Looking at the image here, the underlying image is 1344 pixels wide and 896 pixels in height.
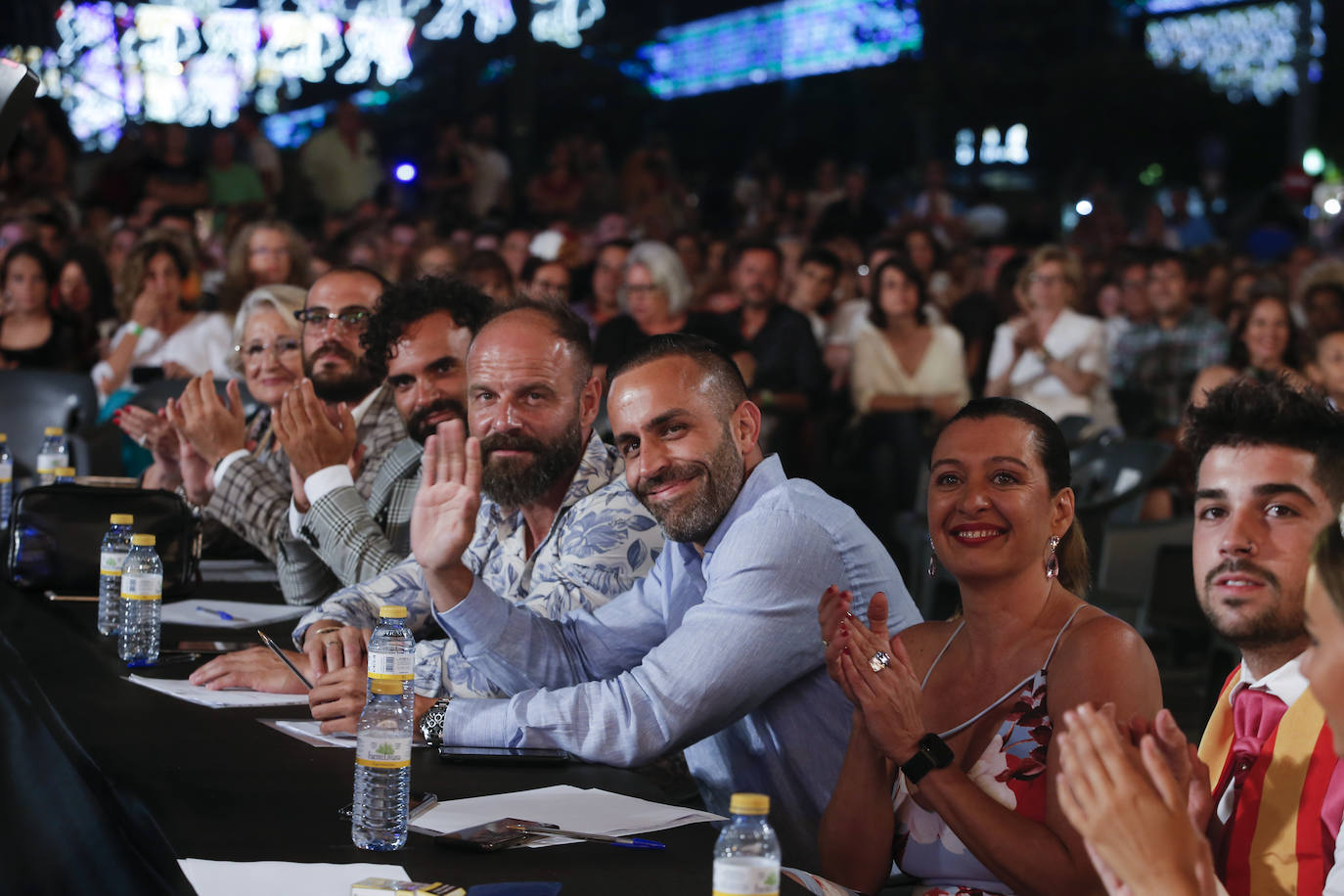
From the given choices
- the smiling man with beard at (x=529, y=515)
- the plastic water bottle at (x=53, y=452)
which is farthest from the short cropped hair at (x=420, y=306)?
the plastic water bottle at (x=53, y=452)

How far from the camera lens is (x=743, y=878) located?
138 centimetres

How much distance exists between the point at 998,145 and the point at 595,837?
1927 cm

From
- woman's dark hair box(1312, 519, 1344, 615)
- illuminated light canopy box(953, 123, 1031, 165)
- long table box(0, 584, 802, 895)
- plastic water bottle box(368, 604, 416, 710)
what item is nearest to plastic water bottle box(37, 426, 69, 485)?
long table box(0, 584, 802, 895)

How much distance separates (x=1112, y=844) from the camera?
1360 millimetres

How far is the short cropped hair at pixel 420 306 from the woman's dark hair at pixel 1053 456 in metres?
1.67

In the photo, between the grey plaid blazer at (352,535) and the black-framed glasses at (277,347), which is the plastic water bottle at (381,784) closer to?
the grey plaid blazer at (352,535)

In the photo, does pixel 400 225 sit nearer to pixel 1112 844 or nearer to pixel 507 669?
pixel 507 669

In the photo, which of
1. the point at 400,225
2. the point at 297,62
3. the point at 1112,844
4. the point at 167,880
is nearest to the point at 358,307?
the point at 167,880

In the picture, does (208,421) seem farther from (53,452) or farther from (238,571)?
(53,452)

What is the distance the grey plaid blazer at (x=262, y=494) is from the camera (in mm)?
3629

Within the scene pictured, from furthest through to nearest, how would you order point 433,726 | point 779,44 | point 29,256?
point 779,44, point 29,256, point 433,726

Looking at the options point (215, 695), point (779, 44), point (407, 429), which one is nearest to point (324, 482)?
point (407, 429)

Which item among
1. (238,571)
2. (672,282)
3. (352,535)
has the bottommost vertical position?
(238,571)

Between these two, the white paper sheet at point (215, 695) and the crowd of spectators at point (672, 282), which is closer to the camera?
the white paper sheet at point (215, 695)
